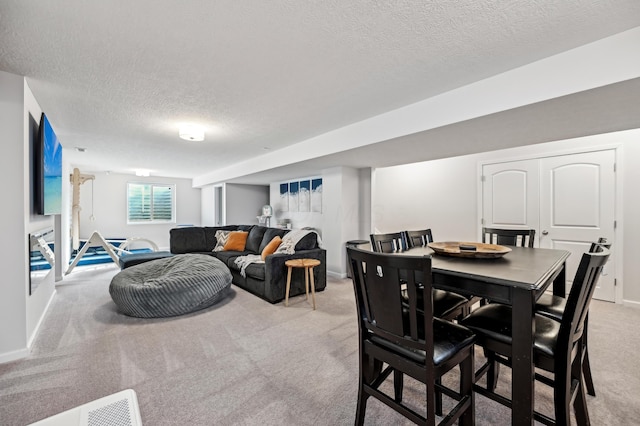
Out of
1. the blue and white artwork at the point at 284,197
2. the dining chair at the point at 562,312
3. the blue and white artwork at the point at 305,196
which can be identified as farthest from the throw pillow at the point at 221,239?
the dining chair at the point at 562,312

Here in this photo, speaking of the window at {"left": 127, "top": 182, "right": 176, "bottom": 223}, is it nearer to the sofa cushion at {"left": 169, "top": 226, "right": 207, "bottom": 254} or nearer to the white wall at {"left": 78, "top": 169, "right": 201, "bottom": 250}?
the white wall at {"left": 78, "top": 169, "right": 201, "bottom": 250}

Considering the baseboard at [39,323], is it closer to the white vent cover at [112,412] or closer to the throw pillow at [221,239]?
the white vent cover at [112,412]

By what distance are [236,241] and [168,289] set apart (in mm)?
2270

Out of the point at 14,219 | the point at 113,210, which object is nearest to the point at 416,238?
the point at 14,219

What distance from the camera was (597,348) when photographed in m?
2.33

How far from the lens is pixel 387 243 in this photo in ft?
7.87

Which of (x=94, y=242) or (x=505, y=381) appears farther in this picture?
(x=94, y=242)

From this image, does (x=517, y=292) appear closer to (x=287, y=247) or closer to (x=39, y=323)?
(x=287, y=247)

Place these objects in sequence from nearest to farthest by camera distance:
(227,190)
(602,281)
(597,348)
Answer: (597,348), (602,281), (227,190)

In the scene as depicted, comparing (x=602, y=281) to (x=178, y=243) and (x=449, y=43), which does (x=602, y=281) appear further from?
(x=178, y=243)

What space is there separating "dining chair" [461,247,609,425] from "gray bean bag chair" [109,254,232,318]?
282 cm

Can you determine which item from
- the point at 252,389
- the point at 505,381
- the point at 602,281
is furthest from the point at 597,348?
the point at 252,389

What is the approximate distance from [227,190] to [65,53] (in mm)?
5974

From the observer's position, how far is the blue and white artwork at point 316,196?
5.47 meters
